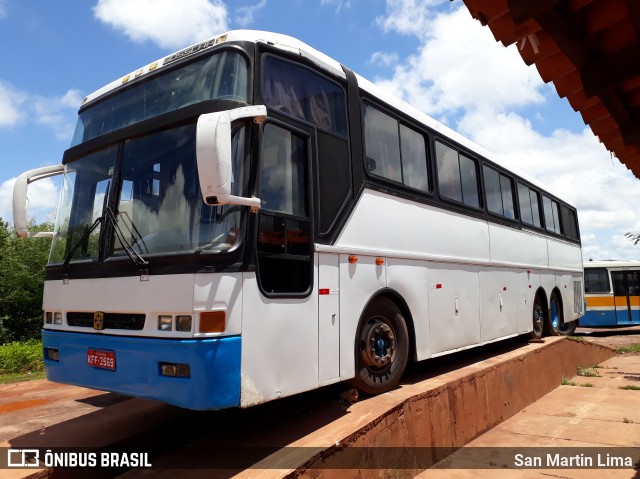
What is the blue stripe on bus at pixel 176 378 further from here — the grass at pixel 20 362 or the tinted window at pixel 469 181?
the grass at pixel 20 362

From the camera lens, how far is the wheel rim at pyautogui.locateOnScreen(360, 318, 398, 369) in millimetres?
4965

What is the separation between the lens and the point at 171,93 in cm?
425

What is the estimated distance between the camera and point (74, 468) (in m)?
3.78

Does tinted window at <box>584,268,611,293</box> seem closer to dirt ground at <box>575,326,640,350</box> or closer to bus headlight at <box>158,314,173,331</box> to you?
dirt ground at <box>575,326,640,350</box>

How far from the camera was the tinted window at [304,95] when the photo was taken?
4219 millimetres

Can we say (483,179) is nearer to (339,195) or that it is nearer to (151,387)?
(339,195)

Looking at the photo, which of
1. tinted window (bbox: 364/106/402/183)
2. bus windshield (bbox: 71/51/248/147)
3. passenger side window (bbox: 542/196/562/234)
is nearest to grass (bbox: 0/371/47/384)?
bus windshield (bbox: 71/51/248/147)

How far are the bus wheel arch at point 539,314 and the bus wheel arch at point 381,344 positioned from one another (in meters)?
5.44

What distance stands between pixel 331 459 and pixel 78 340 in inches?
93.3

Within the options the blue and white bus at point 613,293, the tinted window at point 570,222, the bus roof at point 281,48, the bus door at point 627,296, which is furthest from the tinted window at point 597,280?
the bus roof at point 281,48

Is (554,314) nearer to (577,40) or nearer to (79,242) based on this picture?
(577,40)

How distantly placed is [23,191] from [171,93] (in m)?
1.87

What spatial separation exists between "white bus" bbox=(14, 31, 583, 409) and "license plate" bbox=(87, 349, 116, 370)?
0.06 ft

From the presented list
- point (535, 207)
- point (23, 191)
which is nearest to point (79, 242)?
point (23, 191)
